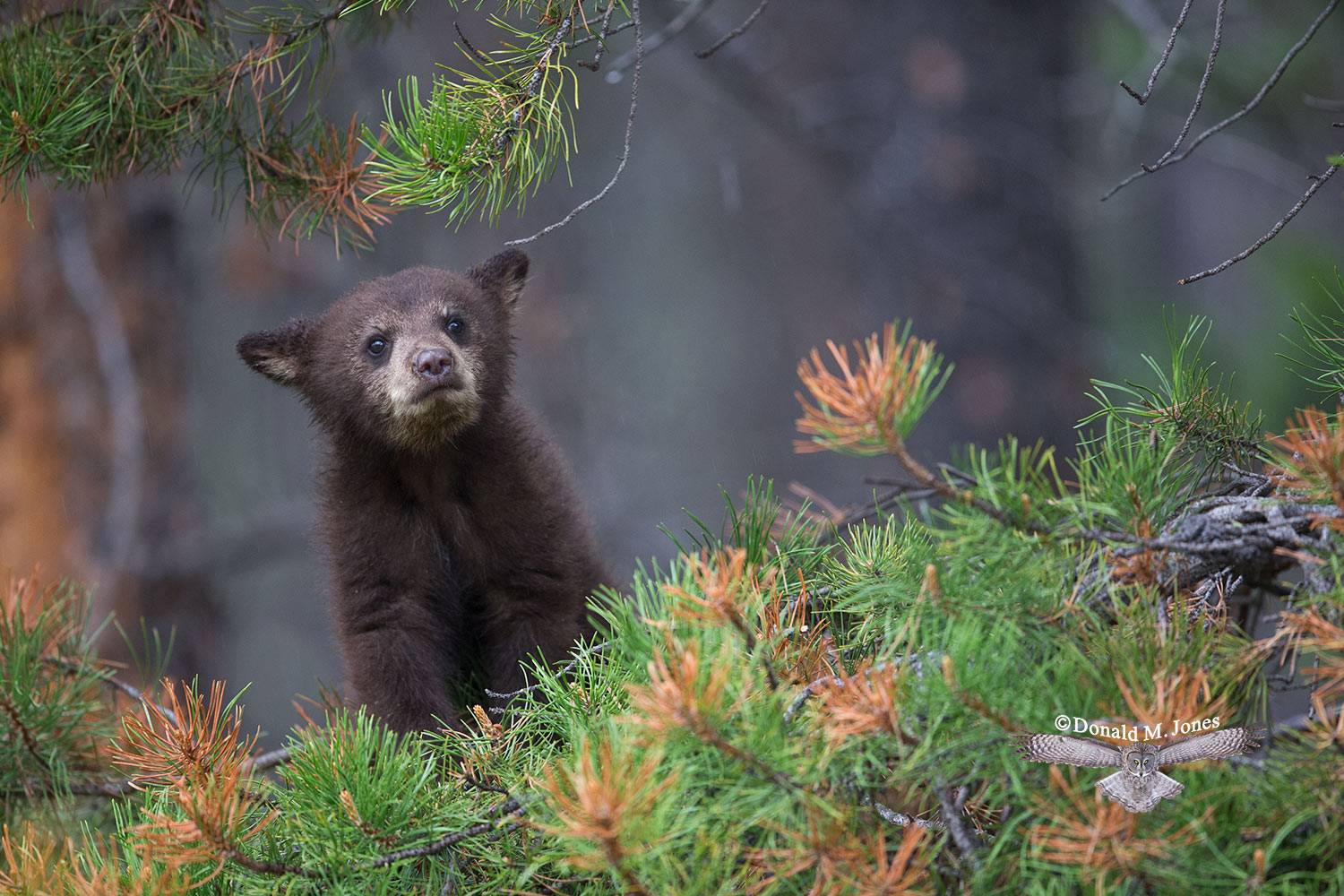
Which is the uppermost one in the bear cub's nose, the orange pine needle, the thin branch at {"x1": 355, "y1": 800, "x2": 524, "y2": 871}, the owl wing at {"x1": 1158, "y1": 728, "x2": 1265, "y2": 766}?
the orange pine needle

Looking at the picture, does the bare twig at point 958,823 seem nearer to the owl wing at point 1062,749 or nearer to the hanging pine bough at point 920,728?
the hanging pine bough at point 920,728

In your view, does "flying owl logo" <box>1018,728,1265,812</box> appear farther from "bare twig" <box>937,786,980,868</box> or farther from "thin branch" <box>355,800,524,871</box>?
"thin branch" <box>355,800,524,871</box>

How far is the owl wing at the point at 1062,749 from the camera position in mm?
1490

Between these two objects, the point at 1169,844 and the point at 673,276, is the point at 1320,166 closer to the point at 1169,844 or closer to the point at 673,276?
the point at 1169,844

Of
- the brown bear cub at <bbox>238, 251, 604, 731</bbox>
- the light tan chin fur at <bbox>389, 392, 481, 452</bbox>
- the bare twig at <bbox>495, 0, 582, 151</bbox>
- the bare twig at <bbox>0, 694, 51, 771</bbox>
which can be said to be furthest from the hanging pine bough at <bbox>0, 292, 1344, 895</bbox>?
the light tan chin fur at <bbox>389, 392, 481, 452</bbox>

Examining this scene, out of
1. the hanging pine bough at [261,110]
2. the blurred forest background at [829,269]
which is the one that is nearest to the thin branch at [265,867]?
the hanging pine bough at [261,110]

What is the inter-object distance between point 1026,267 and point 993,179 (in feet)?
1.58

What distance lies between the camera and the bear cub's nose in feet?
10.8

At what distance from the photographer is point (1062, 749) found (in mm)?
1495

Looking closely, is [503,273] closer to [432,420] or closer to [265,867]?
[432,420]

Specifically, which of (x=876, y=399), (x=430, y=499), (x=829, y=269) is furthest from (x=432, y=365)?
(x=829, y=269)

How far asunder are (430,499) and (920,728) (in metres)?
2.16

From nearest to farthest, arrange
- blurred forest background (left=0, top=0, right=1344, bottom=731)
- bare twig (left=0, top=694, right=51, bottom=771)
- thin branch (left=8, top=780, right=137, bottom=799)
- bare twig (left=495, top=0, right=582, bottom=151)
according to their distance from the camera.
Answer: bare twig (left=495, top=0, right=582, bottom=151) < bare twig (left=0, top=694, right=51, bottom=771) < thin branch (left=8, top=780, right=137, bottom=799) < blurred forest background (left=0, top=0, right=1344, bottom=731)

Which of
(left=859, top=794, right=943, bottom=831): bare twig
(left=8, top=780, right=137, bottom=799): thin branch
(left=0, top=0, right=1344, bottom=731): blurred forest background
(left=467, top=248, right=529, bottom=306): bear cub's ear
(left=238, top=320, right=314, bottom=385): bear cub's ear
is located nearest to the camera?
(left=859, top=794, right=943, bottom=831): bare twig
